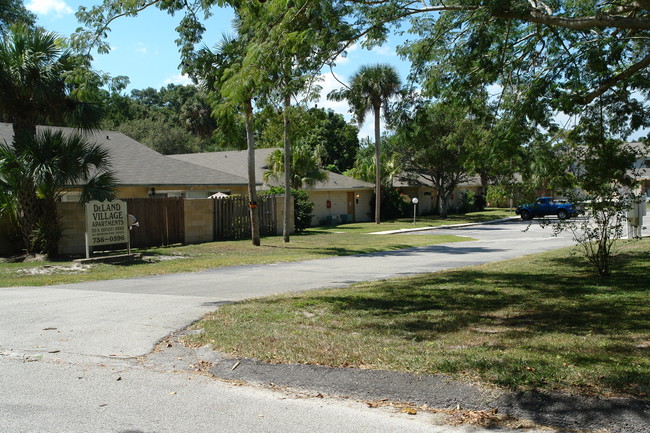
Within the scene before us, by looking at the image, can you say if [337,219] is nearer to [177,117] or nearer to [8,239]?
[8,239]

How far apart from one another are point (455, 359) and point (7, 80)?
618 inches

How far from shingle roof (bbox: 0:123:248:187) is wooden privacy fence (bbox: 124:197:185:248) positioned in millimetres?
2222

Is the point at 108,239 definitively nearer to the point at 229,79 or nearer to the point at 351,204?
the point at 229,79

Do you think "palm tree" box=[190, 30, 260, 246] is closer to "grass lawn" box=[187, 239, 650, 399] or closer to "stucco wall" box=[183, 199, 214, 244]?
"grass lawn" box=[187, 239, 650, 399]

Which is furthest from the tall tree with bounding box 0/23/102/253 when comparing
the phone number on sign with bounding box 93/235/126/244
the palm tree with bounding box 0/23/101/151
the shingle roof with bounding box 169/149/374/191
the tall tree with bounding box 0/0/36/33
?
the shingle roof with bounding box 169/149/374/191

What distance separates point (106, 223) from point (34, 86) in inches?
174

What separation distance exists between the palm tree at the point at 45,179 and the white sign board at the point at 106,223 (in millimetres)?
359

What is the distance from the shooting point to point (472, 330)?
25.8 feet

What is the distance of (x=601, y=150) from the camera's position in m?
11.8

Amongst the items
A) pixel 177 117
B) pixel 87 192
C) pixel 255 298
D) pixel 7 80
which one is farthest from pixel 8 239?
pixel 177 117

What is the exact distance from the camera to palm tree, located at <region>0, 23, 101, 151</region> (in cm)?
1669

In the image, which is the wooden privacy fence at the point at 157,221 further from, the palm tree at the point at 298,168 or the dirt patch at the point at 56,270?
the palm tree at the point at 298,168

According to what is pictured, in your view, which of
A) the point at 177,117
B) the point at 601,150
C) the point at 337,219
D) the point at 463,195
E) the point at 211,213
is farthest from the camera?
the point at 177,117

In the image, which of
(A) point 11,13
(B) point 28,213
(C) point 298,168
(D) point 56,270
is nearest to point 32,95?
(B) point 28,213
